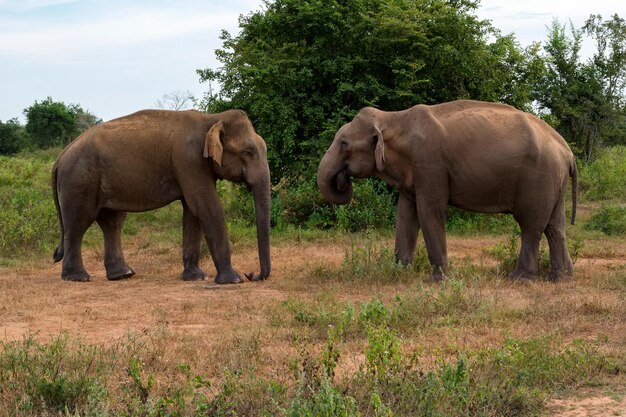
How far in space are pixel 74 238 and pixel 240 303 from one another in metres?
3.21

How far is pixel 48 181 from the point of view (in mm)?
18875

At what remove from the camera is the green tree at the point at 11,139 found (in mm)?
33375

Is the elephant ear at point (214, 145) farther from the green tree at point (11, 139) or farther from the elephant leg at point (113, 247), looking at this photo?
the green tree at point (11, 139)

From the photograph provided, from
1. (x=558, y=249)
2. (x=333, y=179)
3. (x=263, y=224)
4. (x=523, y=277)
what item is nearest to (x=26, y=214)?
(x=263, y=224)

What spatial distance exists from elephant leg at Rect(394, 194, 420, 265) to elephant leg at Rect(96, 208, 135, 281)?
11.3 ft

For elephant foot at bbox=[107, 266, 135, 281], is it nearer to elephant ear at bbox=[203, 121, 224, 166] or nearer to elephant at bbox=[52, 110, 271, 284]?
elephant at bbox=[52, 110, 271, 284]

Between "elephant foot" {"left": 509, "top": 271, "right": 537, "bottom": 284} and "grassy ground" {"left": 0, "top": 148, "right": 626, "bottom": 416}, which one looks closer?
"grassy ground" {"left": 0, "top": 148, "right": 626, "bottom": 416}

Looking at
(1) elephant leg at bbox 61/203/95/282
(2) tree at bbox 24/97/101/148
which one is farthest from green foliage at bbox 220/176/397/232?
(2) tree at bbox 24/97/101/148

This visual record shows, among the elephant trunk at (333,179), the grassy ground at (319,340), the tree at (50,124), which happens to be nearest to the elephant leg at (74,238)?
the grassy ground at (319,340)

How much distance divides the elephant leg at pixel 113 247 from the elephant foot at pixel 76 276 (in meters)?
0.29

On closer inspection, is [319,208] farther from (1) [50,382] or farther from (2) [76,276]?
(1) [50,382]

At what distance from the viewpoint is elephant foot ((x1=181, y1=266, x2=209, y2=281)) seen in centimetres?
1015

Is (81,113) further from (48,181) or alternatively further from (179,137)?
(179,137)

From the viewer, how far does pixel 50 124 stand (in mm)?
34031
